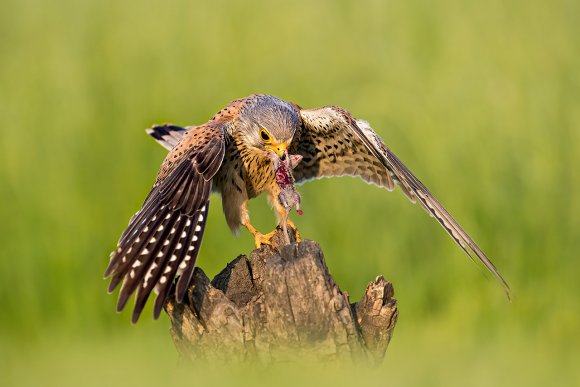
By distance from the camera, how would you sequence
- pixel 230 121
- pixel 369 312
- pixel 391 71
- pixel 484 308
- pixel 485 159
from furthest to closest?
pixel 391 71 < pixel 485 159 < pixel 484 308 < pixel 230 121 < pixel 369 312

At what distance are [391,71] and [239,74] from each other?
4.81 ft

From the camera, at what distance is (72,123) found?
8.80m

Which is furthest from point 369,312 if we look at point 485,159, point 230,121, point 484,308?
point 485,159

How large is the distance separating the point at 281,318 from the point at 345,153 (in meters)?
2.15

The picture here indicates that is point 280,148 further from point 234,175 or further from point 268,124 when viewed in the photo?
point 234,175

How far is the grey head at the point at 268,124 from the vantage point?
5.63 m

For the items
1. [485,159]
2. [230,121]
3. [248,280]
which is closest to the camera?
[248,280]

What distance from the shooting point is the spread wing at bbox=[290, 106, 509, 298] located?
5.65 m

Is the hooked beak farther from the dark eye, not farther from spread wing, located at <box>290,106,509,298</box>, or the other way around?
spread wing, located at <box>290,106,509,298</box>

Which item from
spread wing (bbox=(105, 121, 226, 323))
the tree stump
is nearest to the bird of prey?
spread wing (bbox=(105, 121, 226, 323))

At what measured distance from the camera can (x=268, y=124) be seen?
221 inches

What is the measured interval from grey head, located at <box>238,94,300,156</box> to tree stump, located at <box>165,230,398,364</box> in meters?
1.31

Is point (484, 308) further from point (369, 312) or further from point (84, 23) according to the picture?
point (84, 23)

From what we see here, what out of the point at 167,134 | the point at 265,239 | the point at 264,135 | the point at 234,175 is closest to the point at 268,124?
the point at 264,135
